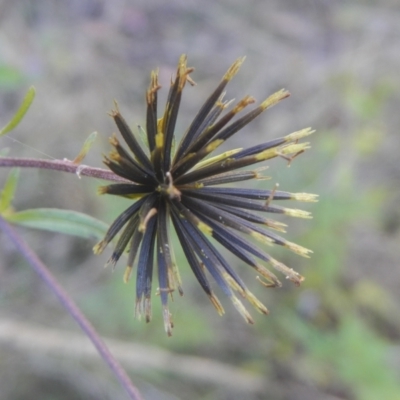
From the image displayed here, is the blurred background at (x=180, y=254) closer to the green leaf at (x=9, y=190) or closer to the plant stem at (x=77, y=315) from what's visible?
the green leaf at (x=9, y=190)

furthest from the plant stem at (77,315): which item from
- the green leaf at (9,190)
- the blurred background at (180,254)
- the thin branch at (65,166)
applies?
the blurred background at (180,254)

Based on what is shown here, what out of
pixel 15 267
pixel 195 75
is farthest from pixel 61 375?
pixel 195 75

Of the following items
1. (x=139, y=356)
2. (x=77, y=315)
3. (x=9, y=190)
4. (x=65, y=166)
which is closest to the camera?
(x=65, y=166)

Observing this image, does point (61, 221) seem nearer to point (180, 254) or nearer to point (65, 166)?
point (65, 166)

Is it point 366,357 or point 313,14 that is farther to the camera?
point 313,14

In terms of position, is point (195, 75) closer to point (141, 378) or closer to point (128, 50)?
point (128, 50)

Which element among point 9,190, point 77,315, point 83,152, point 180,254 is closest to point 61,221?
point 9,190
